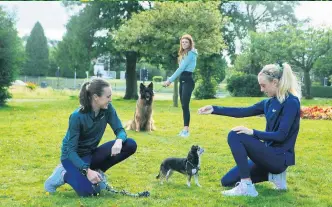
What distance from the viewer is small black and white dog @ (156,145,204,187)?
6.23 m

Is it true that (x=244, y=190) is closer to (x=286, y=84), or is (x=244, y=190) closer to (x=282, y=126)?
(x=282, y=126)

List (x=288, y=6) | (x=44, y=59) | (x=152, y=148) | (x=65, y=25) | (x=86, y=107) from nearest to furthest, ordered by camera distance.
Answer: (x=86, y=107) → (x=152, y=148) → (x=65, y=25) → (x=288, y=6) → (x=44, y=59)

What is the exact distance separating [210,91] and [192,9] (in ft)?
37.8

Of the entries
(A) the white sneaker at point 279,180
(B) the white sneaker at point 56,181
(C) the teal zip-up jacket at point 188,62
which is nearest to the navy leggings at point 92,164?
(B) the white sneaker at point 56,181

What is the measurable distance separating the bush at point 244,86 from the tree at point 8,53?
18.1 m

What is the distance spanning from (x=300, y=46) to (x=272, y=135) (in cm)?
2761

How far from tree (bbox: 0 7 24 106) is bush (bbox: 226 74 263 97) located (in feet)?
59.2

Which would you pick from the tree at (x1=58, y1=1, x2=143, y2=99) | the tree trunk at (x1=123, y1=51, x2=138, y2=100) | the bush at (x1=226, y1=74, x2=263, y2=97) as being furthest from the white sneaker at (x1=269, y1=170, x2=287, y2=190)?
the bush at (x1=226, y1=74, x2=263, y2=97)

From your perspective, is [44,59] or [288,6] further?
[44,59]

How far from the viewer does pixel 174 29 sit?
2341 cm

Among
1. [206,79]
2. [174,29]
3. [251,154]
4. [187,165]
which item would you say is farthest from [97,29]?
[251,154]

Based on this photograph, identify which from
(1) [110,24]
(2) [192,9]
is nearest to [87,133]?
(2) [192,9]

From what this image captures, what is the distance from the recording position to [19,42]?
2105 centimetres

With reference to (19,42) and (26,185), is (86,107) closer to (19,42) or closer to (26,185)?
(26,185)
